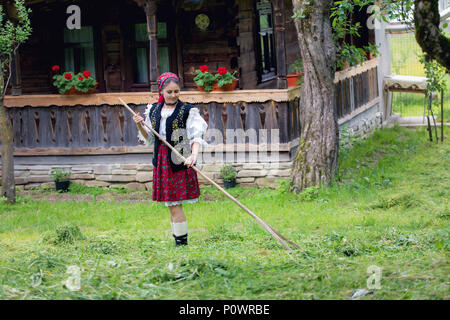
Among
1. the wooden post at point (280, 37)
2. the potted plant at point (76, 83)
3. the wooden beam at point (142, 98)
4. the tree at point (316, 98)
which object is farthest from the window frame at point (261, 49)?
the potted plant at point (76, 83)

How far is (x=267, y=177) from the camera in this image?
38.5 ft

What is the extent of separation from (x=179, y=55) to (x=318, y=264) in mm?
8843

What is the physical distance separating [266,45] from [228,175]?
391 centimetres

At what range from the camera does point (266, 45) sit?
14.3 m

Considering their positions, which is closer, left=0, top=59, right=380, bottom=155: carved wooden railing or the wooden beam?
the wooden beam

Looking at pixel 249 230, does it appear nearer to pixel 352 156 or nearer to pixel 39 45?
pixel 352 156

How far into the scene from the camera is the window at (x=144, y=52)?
557 inches

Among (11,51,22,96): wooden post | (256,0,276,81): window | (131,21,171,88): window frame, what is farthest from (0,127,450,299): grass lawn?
(131,21,171,88): window frame

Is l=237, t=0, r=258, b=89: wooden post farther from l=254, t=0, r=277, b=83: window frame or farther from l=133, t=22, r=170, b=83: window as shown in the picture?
l=133, t=22, r=170, b=83: window

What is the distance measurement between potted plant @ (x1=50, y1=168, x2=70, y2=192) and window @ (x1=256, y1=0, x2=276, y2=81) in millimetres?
4580

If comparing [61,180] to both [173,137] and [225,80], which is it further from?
[173,137]

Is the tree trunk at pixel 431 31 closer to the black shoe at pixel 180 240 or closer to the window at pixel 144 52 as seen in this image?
the black shoe at pixel 180 240

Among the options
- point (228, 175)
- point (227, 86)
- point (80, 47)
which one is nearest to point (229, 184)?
point (228, 175)

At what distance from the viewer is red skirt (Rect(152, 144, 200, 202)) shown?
7082 mm
